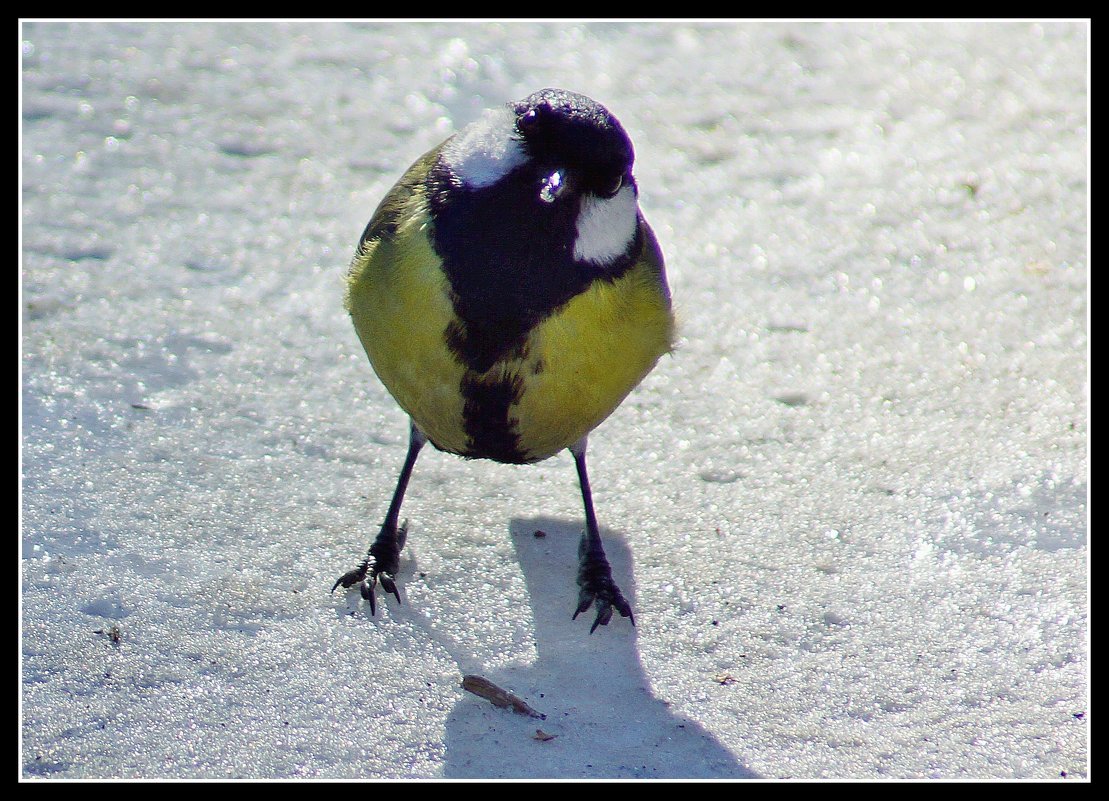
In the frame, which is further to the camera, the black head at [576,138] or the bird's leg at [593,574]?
the bird's leg at [593,574]

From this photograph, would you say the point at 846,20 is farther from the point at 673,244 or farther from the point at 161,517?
the point at 161,517

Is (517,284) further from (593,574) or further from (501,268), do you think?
(593,574)

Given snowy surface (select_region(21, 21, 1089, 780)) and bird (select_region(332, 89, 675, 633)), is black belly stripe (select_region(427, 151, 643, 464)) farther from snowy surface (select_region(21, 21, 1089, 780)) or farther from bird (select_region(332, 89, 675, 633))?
snowy surface (select_region(21, 21, 1089, 780))

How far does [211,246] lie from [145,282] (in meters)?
0.32

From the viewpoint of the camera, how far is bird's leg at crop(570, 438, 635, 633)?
10.4ft

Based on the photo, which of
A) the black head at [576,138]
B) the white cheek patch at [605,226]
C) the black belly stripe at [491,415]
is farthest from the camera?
the black belly stripe at [491,415]

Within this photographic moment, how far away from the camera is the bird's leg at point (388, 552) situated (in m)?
3.17

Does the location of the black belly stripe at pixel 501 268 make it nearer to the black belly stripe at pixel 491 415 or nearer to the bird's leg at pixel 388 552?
the black belly stripe at pixel 491 415

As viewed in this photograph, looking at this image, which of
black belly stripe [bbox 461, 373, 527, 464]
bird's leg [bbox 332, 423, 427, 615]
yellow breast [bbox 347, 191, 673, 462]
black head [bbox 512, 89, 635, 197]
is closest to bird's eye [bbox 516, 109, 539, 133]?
black head [bbox 512, 89, 635, 197]

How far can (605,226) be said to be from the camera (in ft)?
9.02

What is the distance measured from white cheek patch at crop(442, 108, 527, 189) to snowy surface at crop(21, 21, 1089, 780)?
0.86 meters

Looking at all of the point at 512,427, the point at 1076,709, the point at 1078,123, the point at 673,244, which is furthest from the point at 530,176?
the point at 1078,123

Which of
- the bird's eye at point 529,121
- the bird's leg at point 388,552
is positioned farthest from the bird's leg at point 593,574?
the bird's eye at point 529,121

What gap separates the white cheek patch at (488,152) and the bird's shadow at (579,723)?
1140 mm
